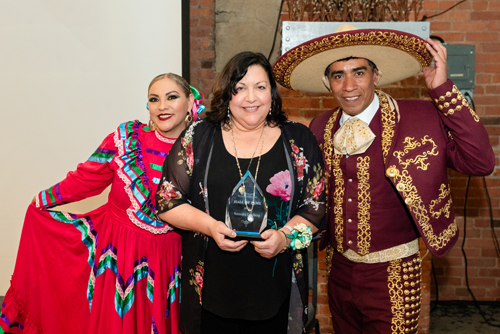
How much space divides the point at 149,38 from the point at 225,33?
2.91 feet

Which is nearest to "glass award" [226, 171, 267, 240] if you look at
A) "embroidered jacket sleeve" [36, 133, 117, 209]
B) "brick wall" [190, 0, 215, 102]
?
"embroidered jacket sleeve" [36, 133, 117, 209]

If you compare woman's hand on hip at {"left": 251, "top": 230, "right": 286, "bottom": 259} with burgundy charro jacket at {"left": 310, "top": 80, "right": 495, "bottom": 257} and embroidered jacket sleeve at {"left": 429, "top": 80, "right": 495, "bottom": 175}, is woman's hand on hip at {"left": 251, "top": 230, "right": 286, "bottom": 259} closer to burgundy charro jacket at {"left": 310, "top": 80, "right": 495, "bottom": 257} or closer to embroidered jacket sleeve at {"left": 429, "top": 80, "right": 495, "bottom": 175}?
burgundy charro jacket at {"left": 310, "top": 80, "right": 495, "bottom": 257}

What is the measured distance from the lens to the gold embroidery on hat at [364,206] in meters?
1.68

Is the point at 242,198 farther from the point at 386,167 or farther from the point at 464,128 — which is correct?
the point at 464,128

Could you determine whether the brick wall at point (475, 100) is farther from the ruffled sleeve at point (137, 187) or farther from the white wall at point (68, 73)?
the ruffled sleeve at point (137, 187)

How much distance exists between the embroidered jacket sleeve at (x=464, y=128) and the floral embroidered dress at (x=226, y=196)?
1.78 ft

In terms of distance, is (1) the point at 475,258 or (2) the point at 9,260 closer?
(2) the point at 9,260

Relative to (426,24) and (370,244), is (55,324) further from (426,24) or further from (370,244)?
(426,24)

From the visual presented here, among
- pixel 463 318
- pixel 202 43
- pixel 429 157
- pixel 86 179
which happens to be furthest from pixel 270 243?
pixel 463 318

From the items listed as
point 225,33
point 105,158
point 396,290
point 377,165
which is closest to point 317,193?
point 377,165

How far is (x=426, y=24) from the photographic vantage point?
2375 millimetres

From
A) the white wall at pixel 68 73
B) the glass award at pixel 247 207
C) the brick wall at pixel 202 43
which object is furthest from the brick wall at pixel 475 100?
the glass award at pixel 247 207

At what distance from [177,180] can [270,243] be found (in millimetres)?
447

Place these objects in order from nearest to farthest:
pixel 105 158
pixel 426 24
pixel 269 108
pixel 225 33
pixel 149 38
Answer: pixel 269 108 → pixel 105 158 → pixel 426 24 → pixel 149 38 → pixel 225 33
